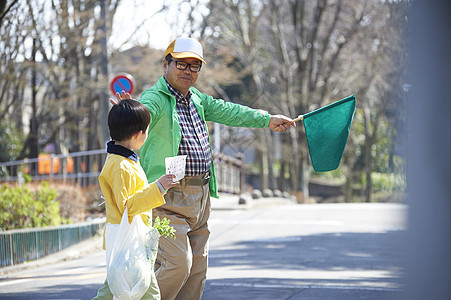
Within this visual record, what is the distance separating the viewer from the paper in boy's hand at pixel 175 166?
14.2 feet

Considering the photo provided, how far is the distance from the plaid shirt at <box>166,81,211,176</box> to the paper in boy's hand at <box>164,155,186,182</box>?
0.50m

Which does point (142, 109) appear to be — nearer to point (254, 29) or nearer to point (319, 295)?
point (319, 295)

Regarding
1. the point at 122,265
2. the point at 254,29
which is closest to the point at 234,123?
the point at 122,265

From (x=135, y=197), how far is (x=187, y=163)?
88cm

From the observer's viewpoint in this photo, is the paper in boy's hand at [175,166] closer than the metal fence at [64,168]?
Yes

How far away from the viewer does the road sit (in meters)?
7.26

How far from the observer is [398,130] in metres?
3.28

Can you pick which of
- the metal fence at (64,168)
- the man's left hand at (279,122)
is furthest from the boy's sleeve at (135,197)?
the metal fence at (64,168)

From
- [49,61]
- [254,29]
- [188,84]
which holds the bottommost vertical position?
[188,84]

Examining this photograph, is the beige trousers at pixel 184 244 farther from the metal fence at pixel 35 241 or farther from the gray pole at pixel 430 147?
the metal fence at pixel 35 241

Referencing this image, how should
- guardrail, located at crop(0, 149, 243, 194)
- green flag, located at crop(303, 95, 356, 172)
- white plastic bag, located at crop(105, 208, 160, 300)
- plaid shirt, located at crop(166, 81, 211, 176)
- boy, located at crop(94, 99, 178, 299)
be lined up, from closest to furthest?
white plastic bag, located at crop(105, 208, 160, 300) → boy, located at crop(94, 99, 178, 299) → plaid shirt, located at crop(166, 81, 211, 176) → green flag, located at crop(303, 95, 356, 172) → guardrail, located at crop(0, 149, 243, 194)

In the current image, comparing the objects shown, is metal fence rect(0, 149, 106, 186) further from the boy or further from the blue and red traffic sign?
the boy

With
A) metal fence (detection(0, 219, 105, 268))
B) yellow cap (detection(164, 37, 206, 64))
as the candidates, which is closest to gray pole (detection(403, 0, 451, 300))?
yellow cap (detection(164, 37, 206, 64))

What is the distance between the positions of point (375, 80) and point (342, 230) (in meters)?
21.9
